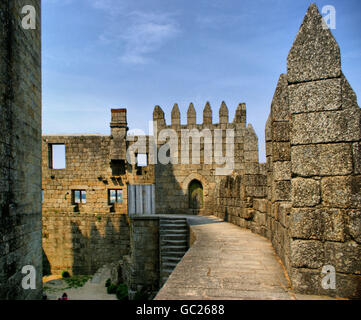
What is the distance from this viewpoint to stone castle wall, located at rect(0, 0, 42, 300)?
183 inches

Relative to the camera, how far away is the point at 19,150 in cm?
529

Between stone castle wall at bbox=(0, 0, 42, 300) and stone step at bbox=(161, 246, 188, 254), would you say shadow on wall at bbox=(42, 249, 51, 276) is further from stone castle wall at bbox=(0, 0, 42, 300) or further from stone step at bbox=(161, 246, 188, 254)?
stone castle wall at bbox=(0, 0, 42, 300)

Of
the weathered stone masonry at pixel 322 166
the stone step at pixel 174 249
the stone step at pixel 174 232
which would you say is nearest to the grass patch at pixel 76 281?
the stone step at pixel 174 232

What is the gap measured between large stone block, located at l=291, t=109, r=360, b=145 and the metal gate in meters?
11.6

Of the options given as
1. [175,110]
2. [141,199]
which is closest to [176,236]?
[141,199]

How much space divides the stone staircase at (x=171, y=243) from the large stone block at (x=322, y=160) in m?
5.88

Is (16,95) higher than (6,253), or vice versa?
(16,95)

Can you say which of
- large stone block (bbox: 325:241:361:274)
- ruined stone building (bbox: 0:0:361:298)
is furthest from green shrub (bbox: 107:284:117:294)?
large stone block (bbox: 325:241:361:274)

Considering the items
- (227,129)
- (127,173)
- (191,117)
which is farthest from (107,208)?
(227,129)

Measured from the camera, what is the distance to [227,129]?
13.9 m

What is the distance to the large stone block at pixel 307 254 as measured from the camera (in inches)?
118

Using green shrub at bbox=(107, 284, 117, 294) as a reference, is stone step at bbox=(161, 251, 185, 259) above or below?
above
